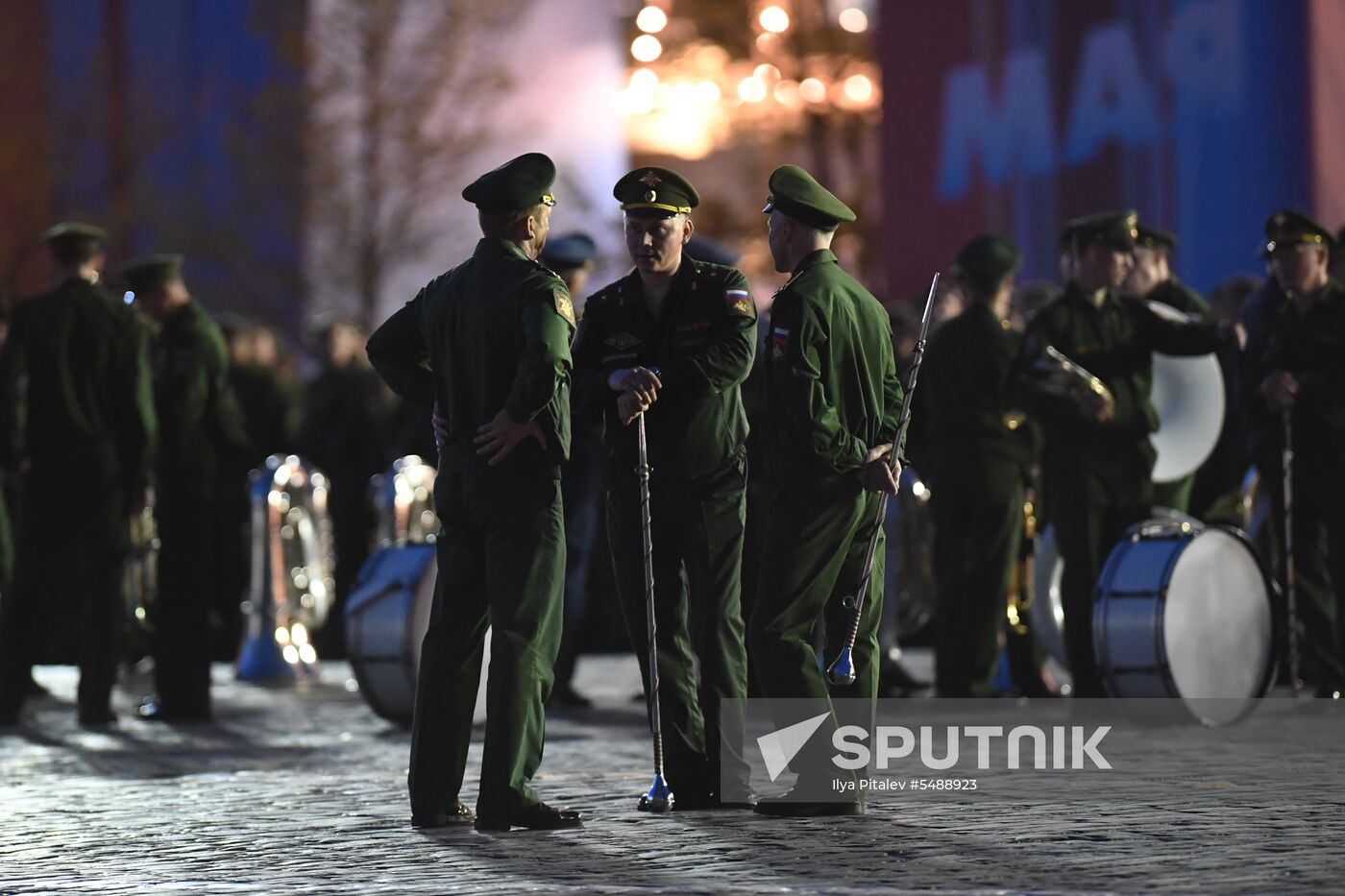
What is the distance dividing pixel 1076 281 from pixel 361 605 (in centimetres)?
355

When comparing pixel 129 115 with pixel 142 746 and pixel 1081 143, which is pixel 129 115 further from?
Answer: pixel 142 746

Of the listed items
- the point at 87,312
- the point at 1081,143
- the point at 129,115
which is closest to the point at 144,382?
the point at 87,312

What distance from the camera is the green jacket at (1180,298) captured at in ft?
41.5

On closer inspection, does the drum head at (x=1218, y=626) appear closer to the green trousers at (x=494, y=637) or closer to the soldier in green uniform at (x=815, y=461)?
the soldier in green uniform at (x=815, y=461)

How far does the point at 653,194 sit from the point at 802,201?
519 millimetres

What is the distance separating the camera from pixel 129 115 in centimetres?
3397

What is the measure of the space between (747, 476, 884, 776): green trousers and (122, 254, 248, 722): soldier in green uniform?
5065mm

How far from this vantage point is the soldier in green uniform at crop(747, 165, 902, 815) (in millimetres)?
8391

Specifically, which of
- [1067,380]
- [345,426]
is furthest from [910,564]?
[345,426]

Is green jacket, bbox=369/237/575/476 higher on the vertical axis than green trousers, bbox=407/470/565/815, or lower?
higher

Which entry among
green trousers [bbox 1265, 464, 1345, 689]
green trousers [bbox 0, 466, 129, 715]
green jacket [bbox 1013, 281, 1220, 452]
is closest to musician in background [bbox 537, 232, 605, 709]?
green trousers [bbox 0, 466, 129, 715]

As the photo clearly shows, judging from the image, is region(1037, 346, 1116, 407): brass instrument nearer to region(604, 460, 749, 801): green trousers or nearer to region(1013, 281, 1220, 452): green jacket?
region(1013, 281, 1220, 452): green jacket

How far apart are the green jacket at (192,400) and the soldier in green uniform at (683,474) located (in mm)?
4651

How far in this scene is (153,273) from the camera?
13.3m
